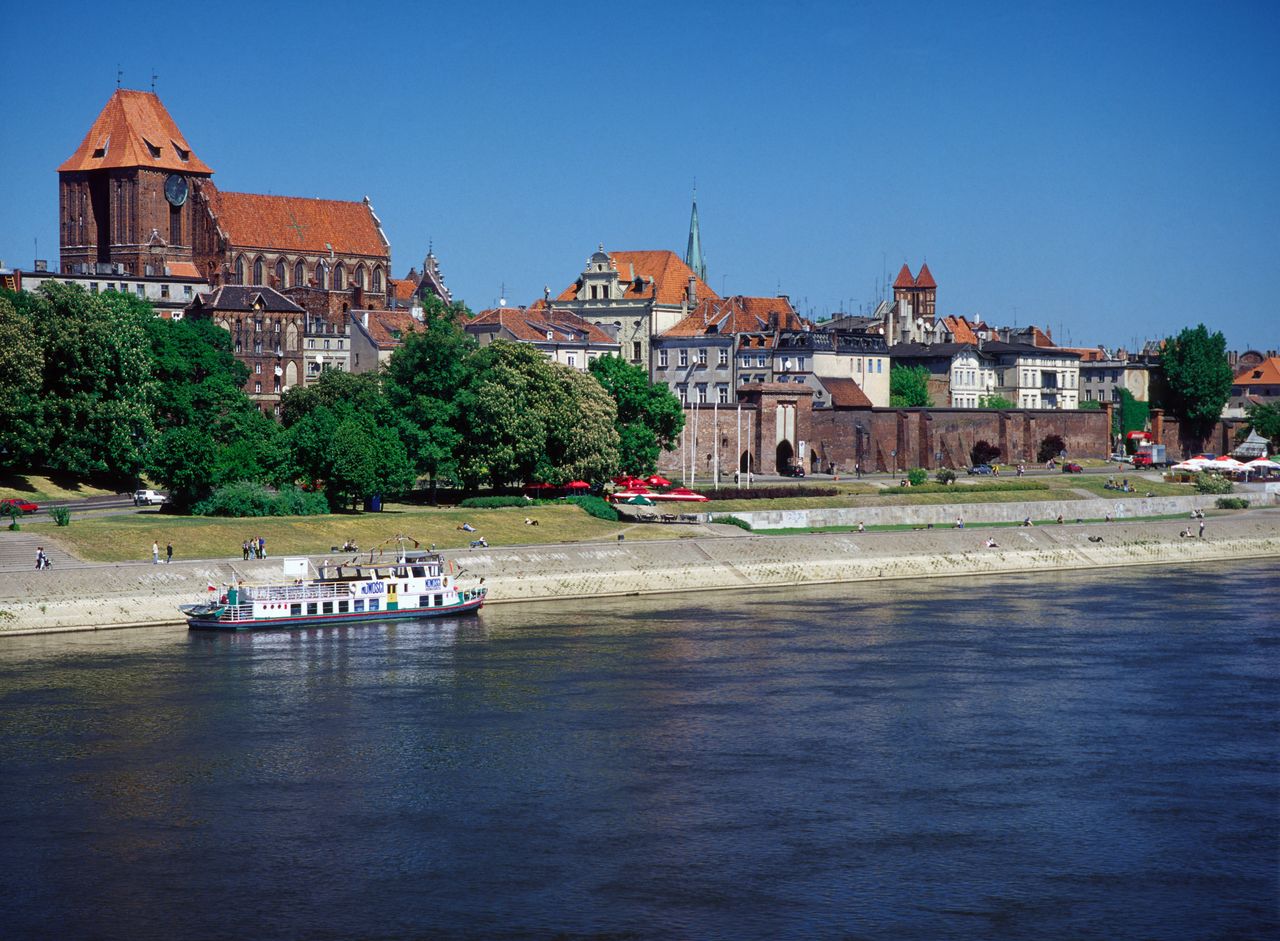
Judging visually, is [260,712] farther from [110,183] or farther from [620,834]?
[110,183]

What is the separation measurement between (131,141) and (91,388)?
6263 cm

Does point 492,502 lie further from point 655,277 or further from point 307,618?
point 655,277

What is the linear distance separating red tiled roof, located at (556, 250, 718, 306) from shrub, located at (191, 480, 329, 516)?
205 feet

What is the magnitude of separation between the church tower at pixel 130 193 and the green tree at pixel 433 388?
6332 centimetres

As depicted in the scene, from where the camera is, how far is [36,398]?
90.7m

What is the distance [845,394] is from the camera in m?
130

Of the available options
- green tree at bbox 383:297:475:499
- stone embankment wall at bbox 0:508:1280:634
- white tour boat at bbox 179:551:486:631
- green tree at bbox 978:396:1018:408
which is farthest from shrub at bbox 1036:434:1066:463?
white tour boat at bbox 179:551:486:631

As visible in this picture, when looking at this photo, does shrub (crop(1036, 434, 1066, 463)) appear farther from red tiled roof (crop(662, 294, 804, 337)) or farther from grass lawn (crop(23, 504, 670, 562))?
grass lawn (crop(23, 504, 670, 562))

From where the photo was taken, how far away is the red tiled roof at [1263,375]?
18825 cm

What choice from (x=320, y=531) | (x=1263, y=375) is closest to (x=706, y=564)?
(x=320, y=531)

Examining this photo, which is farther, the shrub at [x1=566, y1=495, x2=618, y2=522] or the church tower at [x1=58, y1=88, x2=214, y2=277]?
the church tower at [x1=58, y1=88, x2=214, y2=277]

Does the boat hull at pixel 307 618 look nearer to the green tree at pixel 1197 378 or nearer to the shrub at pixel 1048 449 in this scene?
the shrub at pixel 1048 449

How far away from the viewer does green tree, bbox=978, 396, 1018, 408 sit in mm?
152625

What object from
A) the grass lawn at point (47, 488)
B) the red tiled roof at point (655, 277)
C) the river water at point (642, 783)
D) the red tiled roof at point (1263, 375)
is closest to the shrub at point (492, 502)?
the river water at point (642, 783)
